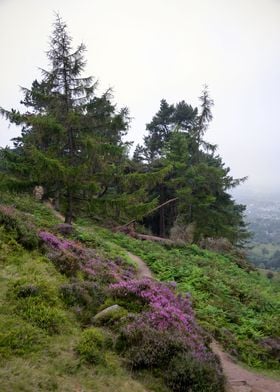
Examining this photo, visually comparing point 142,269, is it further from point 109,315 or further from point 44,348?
point 44,348

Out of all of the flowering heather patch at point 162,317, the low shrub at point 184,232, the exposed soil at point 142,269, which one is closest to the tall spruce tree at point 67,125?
the exposed soil at point 142,269

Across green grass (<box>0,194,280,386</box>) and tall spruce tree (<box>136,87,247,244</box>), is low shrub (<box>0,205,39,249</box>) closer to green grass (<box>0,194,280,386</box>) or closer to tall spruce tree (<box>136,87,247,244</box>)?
green grass (<box>0,194,280,386</box>)

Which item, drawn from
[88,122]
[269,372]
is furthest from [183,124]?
[269,372]

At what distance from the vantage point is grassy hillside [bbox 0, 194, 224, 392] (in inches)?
271

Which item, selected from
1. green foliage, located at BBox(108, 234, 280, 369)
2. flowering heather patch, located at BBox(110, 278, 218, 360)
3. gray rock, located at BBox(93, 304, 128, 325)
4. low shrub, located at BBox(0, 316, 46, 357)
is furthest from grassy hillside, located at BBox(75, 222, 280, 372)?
low shrub, located at BBox(0, 316, 46, 357)

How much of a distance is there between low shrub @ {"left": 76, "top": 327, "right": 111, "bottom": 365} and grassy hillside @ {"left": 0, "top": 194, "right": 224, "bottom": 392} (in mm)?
21

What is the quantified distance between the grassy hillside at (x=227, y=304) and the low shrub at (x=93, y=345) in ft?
18.4

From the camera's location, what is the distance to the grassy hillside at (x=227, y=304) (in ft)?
41.5

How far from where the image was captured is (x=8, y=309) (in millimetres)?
8383

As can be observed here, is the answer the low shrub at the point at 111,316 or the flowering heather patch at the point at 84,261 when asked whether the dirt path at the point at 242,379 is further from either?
the flowering heather patch at the point at 84,261

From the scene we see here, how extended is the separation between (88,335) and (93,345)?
0.30 metres

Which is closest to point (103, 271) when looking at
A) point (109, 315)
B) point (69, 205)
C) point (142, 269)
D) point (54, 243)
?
point (54, 243)

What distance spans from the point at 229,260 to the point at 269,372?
1612 cm

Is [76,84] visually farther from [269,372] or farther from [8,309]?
[269,372]
